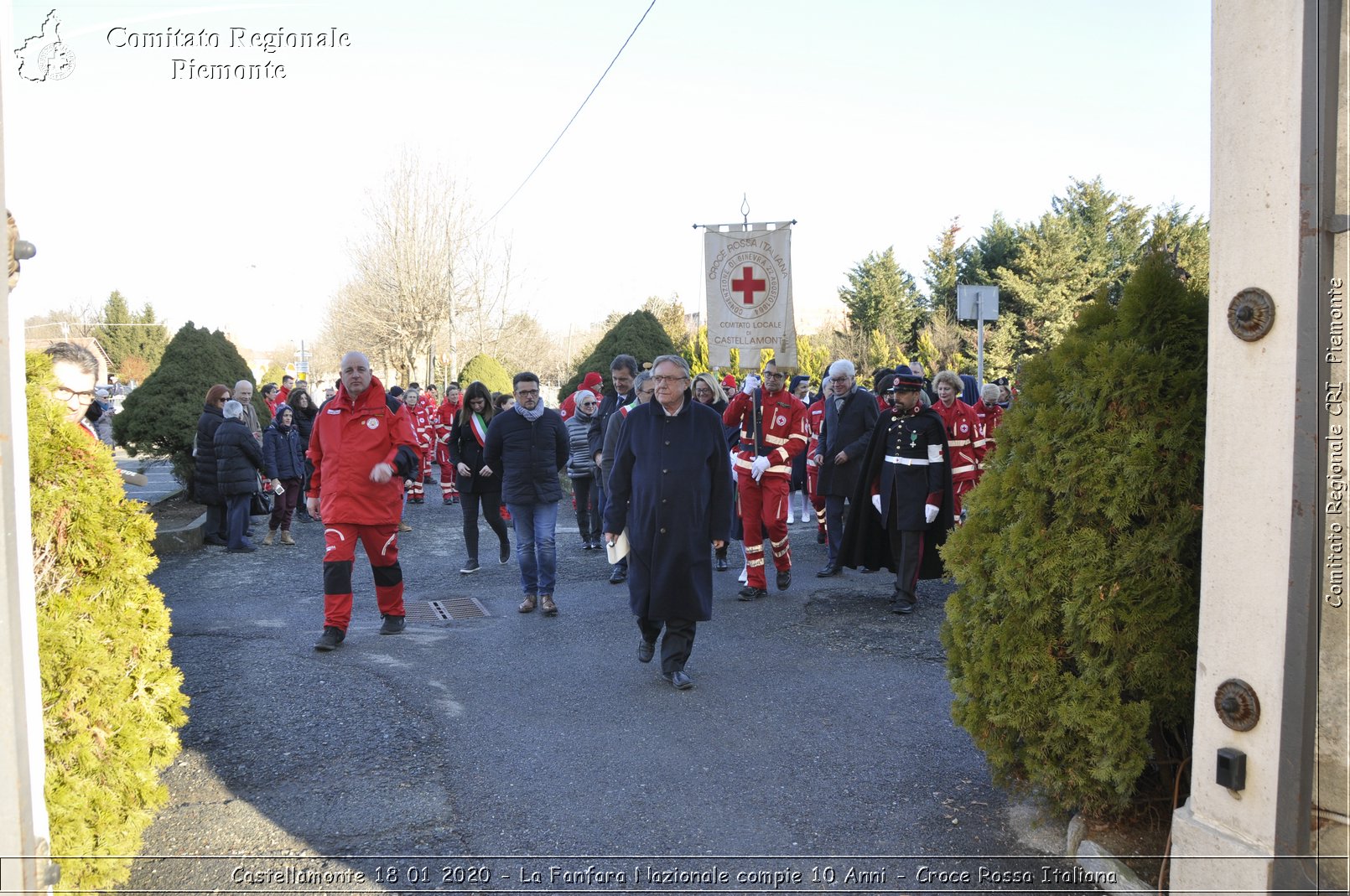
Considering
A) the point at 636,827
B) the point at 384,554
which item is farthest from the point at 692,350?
the point at 636,827

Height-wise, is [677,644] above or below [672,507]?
below

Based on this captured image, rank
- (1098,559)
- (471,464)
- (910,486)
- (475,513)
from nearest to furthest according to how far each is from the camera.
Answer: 1. (1098,559)
2. (910,486)
3. (475,513)
4. (471,464)

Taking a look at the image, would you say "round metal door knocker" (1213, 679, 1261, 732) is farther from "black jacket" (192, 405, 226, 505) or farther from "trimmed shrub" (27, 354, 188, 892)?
"black jacket" (192, 405, 226, 505)

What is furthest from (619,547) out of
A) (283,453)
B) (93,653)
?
(283,453)

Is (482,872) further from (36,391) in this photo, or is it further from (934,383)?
(934,383)

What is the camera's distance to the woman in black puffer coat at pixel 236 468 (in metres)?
11.6

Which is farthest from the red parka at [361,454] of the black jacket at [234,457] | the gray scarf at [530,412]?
the black jacket at [234,457]

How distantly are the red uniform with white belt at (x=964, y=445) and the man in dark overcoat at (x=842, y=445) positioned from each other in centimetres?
75

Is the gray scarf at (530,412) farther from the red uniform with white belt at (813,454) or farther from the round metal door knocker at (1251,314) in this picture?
the round metal door knocker at (1251,314)

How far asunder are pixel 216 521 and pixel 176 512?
2.02m

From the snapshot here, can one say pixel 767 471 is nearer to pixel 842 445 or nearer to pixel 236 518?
pixel 842 445

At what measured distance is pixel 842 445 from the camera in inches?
401

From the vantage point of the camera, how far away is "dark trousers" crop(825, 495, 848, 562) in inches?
408

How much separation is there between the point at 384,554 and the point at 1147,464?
18.3 ft
